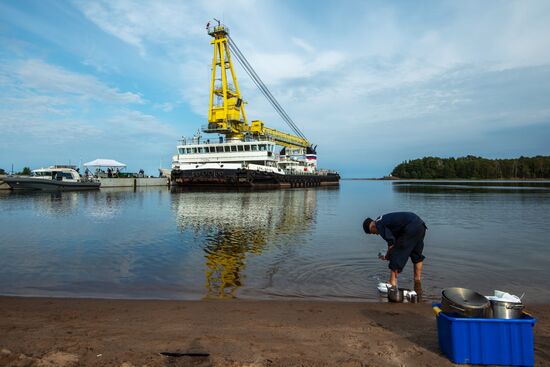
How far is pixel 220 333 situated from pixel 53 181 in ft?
141

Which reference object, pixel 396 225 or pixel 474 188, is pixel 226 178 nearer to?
pixel 396 225

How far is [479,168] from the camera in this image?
461ft

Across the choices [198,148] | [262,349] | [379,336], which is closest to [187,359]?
[262,349]

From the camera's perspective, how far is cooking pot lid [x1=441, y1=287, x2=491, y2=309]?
11.0ft

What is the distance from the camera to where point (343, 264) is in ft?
27.4

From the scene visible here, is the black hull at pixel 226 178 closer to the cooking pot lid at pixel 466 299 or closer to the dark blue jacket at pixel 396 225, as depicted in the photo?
the dark blue jacket at pixel 396 225

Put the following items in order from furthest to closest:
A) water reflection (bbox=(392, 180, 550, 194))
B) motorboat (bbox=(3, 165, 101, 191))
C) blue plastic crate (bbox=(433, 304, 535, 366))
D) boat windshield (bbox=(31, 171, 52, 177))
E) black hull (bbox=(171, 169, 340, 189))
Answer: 1. water reflection (bbox=(392, 180, 550, 194))
2. boat windshield (bbox=(31, 171, 52, 177))
3. black hull (bbox=(171, 169, 340, 189))
4. motorboat (bbox=(3, 165, 101, 191))
5. blue plastic crate (bbox=(433, 304, 535, 366))

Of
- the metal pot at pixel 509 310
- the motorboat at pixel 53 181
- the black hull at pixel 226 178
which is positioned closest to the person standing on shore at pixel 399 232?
the metal pot at pixel 509 310

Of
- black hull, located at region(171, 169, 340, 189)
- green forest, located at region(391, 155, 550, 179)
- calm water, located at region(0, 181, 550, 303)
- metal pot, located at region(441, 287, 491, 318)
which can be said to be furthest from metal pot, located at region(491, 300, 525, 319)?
green forest, located at region(391, 155, 550, 179)

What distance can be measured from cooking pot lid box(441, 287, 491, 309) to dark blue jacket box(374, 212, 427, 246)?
199 cm

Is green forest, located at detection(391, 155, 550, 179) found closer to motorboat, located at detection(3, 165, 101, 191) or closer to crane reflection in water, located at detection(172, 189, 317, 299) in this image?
motorboat, located at detection(3, 165, 101, 191)

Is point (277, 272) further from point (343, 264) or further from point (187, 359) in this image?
point (187, 359)

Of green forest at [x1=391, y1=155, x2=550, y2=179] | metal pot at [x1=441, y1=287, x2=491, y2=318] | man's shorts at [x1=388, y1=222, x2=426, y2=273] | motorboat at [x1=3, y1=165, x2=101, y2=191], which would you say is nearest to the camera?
metal pot at [x1=441, y1=287, x2=491, y2=318]

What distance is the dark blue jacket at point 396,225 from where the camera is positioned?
5566 millimetres
